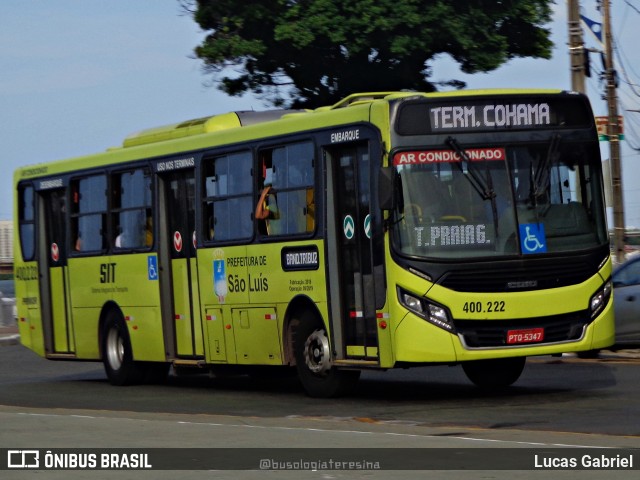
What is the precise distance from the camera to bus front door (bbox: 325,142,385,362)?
15914mm

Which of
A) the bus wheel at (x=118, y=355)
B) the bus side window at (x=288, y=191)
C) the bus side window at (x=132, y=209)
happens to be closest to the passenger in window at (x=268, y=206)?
the bus side window at (x=288, y=191)

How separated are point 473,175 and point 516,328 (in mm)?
1571

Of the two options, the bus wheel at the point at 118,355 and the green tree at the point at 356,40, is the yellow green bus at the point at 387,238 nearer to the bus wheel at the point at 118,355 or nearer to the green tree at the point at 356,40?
the bus wheel at the point at 118,355

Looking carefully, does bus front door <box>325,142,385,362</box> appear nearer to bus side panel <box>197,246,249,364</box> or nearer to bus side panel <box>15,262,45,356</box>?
bus side panel <box>197,246,249,364</box>

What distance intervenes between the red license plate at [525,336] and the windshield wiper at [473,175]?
1.35 meters

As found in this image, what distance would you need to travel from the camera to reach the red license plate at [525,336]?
15508mm

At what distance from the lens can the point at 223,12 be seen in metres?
37.4

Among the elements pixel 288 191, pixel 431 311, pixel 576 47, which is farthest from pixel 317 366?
pixel 576 47

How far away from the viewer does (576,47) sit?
24.1 m

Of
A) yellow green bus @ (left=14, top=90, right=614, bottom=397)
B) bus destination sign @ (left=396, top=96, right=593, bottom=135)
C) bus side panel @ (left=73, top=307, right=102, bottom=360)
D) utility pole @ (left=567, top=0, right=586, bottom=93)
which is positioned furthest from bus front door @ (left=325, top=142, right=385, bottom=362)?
utility pole @ (left=567, top=0, right=586, bottom=93)

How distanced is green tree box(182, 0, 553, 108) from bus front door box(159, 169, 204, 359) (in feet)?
53.9

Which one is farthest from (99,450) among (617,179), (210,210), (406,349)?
(617,179)

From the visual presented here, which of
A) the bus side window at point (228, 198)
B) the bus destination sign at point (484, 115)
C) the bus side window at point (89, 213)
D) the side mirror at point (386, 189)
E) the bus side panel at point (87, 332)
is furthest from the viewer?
the bus side panel at point (87, 332)

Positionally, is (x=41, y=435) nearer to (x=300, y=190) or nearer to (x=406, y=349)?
(x=406, y=349)
